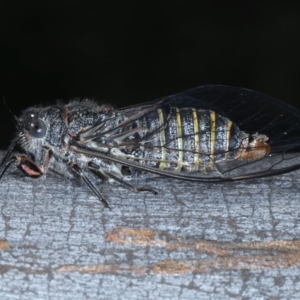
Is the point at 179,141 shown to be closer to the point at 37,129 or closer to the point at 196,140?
the point at 196,140

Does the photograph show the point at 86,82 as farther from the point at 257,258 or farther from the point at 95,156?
the point at 257,258

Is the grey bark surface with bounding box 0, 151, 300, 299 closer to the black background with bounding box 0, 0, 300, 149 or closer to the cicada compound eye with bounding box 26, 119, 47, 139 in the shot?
the cicada compound eye with bounding box 26, 119, 47, 139

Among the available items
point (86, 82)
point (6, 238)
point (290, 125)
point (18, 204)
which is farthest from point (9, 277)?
point (86, 82)

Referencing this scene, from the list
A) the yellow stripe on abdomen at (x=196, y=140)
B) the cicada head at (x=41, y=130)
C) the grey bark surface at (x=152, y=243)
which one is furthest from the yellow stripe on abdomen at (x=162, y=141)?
the grey bark surface at (x=152, y=243)

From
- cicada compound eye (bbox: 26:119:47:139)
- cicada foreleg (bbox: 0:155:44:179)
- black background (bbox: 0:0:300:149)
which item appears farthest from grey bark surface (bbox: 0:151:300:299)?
black background (bbox: 0:0:300:149)

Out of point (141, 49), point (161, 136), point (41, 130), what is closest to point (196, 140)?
point (161, 136)

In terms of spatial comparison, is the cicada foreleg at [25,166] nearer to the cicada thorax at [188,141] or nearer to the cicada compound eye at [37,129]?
the cicada compound eye at [37,129]
